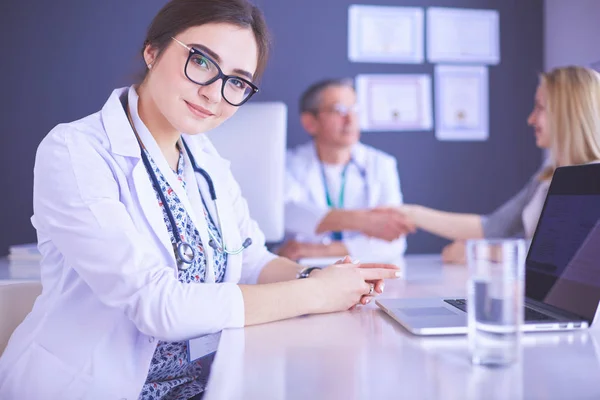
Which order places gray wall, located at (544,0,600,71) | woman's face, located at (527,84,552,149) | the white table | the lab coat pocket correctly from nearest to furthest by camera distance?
1. the white table
2. the lab coat pocket
3. woman's face, located at (527,84,552,149)
4. gray wall, located at (544,0,600,71)

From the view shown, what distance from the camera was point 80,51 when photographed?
311 cm

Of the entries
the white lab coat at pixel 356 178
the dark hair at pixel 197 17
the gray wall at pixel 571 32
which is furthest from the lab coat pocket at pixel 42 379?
the gray wall at pixel 571 32

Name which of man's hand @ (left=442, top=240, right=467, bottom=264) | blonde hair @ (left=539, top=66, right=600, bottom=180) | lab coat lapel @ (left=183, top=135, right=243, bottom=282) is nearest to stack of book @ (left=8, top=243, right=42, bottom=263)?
lab coat lapel @ (left=183, top=135, right=243, bottom=282)

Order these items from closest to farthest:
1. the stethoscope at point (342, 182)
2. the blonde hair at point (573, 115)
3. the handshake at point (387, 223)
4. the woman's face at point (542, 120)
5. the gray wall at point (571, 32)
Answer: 1. the blonde hair at point (573, 115)
2. the woman's face at point (542, 120)
3. the handshake at point (387, 223)
4. the gray wall at point (571, 32)
5. the stethoscope at point (342, 182)

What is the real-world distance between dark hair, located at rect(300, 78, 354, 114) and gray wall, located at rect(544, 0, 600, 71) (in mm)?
1219

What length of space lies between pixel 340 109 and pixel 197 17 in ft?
6.52

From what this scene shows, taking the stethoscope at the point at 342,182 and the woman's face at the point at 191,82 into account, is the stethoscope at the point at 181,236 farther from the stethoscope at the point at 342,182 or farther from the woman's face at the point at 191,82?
the stethoscope at the point at 342,182

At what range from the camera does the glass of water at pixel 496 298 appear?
649 millimetres

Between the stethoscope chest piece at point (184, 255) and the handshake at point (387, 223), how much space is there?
158cm

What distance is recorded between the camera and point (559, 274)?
38.9 inches

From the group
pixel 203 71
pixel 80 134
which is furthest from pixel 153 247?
pixel 203 71

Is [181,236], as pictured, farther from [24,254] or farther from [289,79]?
[289,79]

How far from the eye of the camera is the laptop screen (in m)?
0.91

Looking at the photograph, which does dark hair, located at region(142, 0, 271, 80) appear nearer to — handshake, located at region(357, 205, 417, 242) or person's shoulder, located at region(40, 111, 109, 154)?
person's shoulder, located at region(40, 111, 109, 154)
